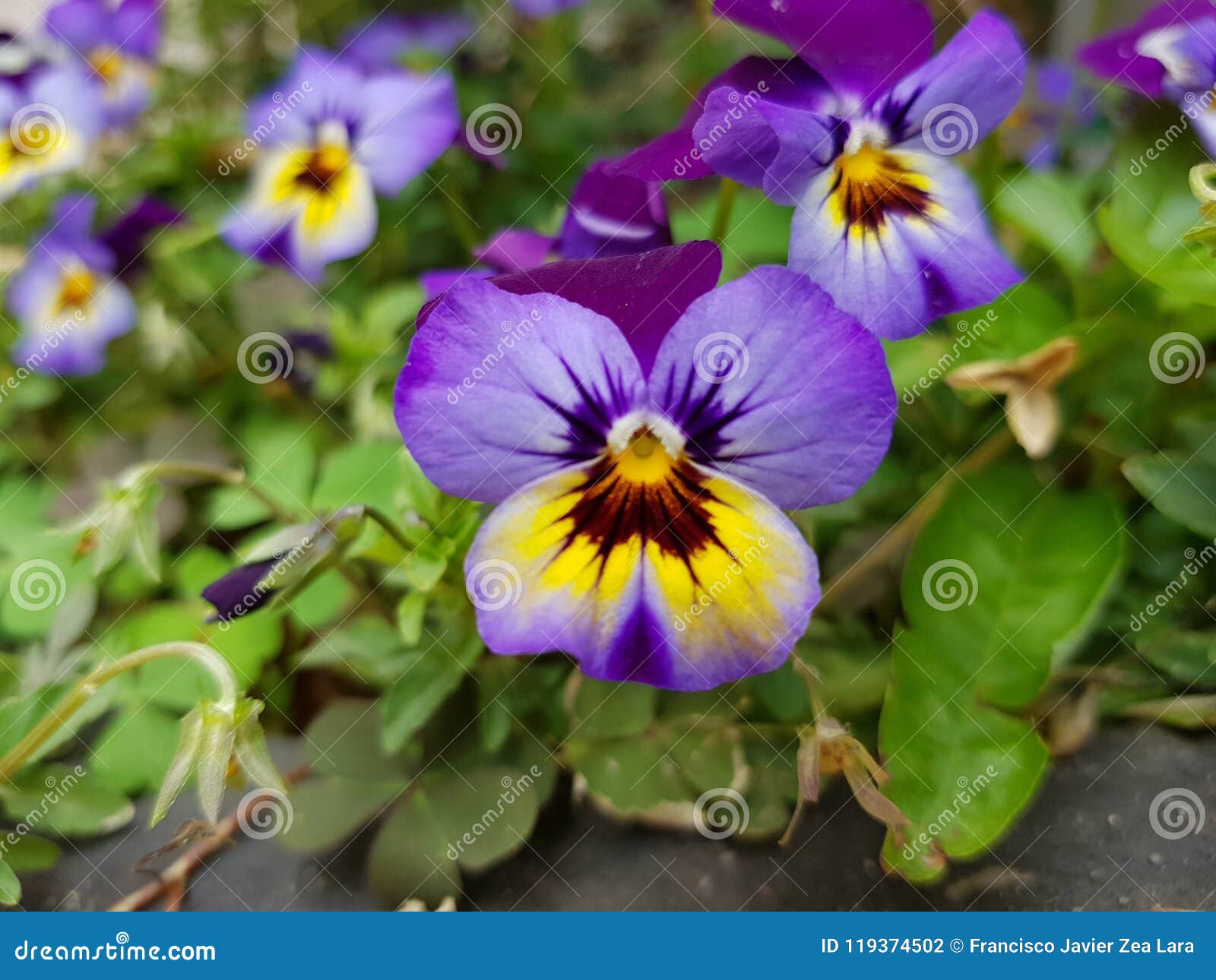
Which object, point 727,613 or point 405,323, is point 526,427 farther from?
→ point 405,323

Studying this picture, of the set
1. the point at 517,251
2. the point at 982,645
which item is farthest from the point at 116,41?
the point at 982,645

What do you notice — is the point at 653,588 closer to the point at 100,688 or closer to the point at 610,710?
the point at 610,710

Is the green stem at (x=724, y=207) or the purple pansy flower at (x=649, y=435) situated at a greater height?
the green stem at (x=724, y=207)

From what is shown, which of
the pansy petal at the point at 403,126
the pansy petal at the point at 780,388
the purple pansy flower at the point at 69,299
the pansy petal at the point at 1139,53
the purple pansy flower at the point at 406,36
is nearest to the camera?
the pansy petal at the point at 780,388

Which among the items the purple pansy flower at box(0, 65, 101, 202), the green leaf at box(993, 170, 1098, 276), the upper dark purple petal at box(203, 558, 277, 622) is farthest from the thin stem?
the purple pansy flower at box(0, 65, 101, 202)

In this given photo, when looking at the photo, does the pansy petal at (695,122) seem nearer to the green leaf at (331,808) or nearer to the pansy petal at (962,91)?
the pansy petal at (962,91)

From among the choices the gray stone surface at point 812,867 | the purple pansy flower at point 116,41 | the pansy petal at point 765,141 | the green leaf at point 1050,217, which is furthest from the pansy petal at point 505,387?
the purple pansy flower at point 116,41

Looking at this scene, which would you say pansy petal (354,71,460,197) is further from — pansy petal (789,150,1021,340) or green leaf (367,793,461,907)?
green leaf (367,793,461,907)
